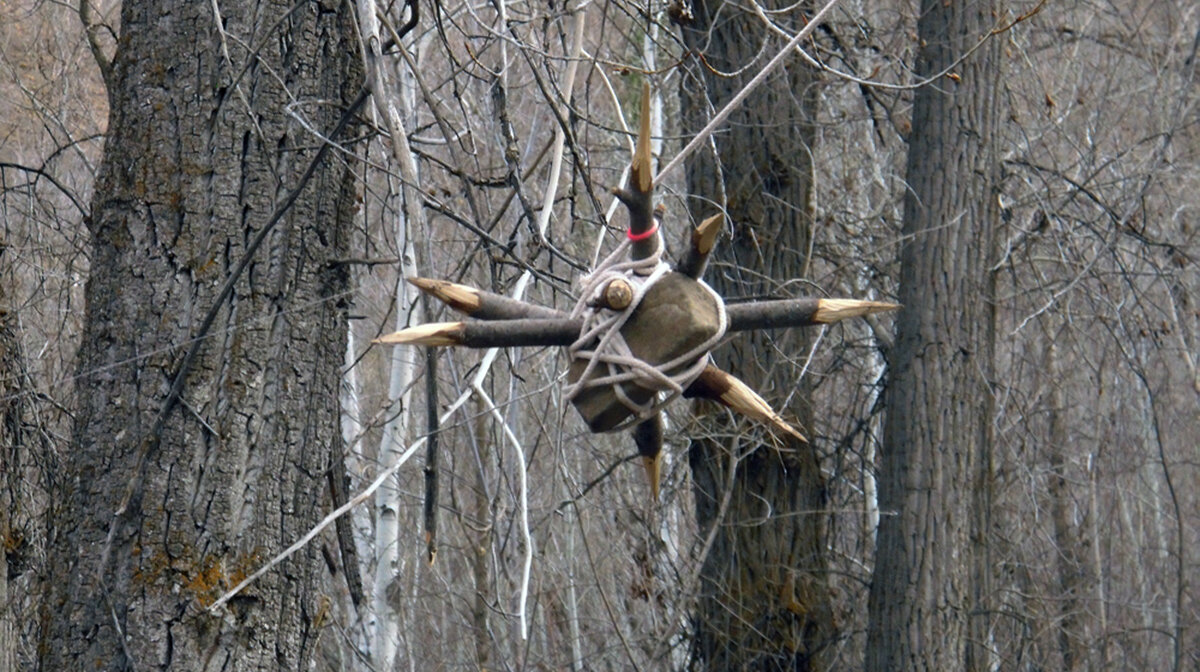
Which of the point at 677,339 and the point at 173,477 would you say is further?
the point at 173,477

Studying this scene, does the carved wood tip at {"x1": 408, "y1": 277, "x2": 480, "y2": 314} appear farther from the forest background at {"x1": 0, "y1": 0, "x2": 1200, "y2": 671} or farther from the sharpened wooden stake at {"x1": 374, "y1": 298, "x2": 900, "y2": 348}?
the forest background at {"x1": 0, "y1": 0, "x2": 1200, "y2": 671}

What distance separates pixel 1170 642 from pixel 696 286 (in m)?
10.9

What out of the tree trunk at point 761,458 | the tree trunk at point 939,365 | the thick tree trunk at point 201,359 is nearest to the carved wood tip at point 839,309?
the thick tree trunk at point 201,359

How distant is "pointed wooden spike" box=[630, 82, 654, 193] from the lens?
5.12 feet

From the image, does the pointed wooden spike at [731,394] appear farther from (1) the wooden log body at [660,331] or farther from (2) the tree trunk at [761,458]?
(2) the tree trunk at [761,458]

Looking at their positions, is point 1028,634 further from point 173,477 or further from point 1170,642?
point 173,477

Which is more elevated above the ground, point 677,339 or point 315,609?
point 677,339

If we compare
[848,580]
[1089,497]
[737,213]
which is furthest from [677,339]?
[1089,497]

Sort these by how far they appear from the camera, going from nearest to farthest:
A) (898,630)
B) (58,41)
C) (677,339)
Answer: (677,339) → (898,630) → (58,41)

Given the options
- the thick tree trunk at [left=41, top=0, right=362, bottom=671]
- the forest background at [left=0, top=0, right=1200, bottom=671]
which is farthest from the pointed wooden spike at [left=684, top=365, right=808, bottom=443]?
the thick tree trunk at [left=41, top=0, right=362, bottom=671]

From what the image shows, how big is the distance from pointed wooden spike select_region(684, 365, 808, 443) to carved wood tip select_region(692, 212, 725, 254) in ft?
0.55

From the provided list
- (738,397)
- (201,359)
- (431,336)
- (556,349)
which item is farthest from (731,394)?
(556,349)

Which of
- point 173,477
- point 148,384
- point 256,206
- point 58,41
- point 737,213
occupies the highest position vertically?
point 58,41

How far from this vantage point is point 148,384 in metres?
2.76
